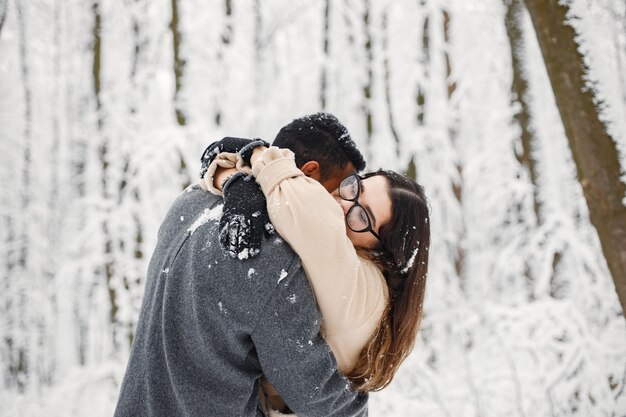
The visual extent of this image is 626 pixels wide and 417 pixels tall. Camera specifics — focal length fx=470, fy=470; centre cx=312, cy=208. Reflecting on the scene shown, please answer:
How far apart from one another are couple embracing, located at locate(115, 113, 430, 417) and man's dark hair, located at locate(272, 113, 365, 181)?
5.1 inches

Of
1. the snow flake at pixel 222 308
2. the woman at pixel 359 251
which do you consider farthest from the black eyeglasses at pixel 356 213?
the snow flake at pixel 222 308

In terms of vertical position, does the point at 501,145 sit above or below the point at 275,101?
below

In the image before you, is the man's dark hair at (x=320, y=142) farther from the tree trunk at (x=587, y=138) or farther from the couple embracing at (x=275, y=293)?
the tree trunk at (x=587, y=138)

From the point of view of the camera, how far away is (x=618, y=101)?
1.72 meters

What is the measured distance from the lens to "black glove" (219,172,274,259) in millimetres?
1218

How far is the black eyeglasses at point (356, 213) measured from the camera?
1.55 metres

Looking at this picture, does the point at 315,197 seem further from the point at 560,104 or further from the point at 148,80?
the point at 148,80

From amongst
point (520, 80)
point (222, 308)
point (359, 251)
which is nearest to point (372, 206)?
point (359, 251)

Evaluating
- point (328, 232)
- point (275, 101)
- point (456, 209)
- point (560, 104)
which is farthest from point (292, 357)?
point (275, 101)

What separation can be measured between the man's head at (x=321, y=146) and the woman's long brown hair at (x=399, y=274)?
167 millimetres

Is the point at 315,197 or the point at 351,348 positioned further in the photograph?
the point at 351,348

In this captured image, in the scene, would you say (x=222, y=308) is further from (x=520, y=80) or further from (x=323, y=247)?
(x=520, y=80)

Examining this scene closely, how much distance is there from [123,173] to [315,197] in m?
5.67

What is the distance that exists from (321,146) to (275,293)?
0.65m
